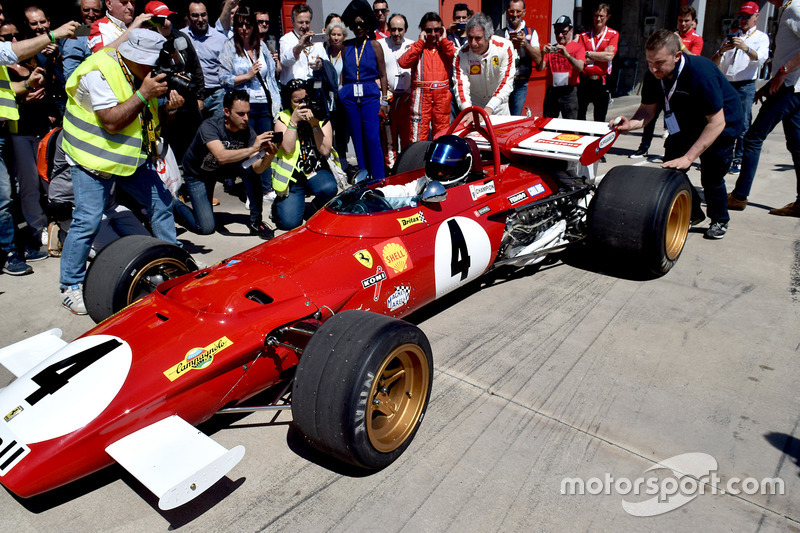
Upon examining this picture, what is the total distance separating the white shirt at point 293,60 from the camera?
7.70 meters

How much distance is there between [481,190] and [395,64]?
13.0ft

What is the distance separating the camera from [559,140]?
5.39 m

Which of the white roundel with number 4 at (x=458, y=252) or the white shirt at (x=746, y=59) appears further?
the white shirt at (x=746, y=59)

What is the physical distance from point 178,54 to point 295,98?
1.36 m

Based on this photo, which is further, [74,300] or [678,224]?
[678,224]

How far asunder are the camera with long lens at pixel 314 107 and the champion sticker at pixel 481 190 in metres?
2.24

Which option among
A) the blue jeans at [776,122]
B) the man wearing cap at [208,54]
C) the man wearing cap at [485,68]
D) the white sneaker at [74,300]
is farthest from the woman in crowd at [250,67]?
the blue jeans at [776,122]

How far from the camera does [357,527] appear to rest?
8.79 ft

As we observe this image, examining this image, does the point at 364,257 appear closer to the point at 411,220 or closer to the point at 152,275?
the point at 411,220

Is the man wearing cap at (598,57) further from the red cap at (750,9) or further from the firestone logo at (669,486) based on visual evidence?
the firestone logo at (669,486)

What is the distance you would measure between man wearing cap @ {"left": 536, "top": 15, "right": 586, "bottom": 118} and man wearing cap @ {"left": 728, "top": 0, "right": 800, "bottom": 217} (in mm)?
2678

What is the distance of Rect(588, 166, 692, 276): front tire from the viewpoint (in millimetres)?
4793

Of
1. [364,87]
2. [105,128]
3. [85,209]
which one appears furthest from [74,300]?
[364,87]

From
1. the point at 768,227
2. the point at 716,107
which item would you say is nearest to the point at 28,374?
the point at 716,107
